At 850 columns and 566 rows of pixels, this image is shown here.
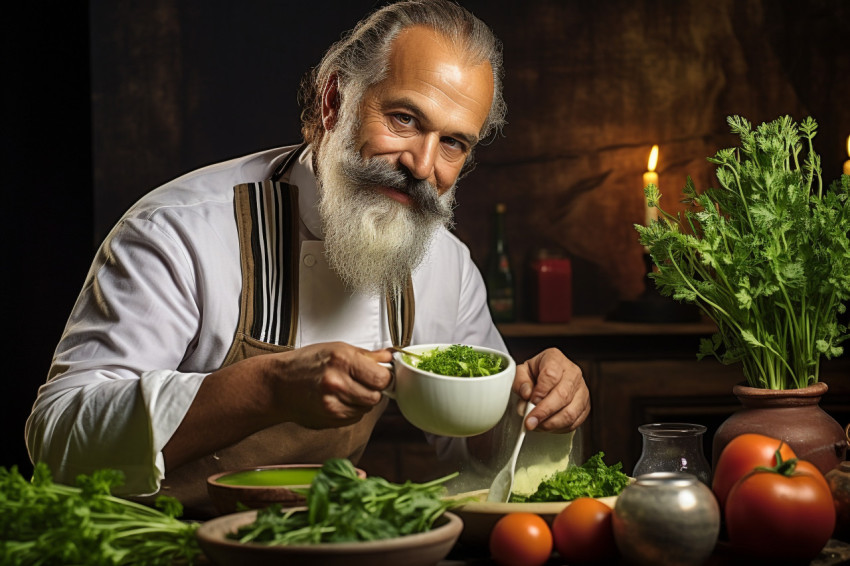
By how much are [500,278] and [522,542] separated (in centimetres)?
239

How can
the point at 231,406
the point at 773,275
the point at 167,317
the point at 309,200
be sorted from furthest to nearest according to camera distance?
1. the point at 309,200
2. the point at 167,317
3. the point at 231,406
4. the point at 773,275

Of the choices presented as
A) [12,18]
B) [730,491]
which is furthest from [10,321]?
[730,491]

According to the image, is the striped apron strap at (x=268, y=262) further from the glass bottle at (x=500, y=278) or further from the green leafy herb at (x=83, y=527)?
the glass bottle at (x=500, y=278)

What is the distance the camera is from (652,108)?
12.1ft

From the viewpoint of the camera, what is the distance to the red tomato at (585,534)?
114cm

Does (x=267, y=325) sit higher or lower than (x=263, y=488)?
higher

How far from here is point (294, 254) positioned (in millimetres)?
2105

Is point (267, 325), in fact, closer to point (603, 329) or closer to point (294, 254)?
point (294, 254)

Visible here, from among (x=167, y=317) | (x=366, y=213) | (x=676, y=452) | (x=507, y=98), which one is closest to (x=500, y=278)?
(x=507, y=98)

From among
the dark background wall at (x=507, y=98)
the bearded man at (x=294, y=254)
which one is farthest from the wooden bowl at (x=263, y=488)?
the dark background wall at (x=507, y=98)

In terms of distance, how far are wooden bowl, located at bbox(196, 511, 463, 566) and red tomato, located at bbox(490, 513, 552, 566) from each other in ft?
0.51

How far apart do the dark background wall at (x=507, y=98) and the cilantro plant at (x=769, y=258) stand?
2.13m

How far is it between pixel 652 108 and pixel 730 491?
2.70m

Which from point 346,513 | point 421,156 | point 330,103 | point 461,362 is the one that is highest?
point 330,103
